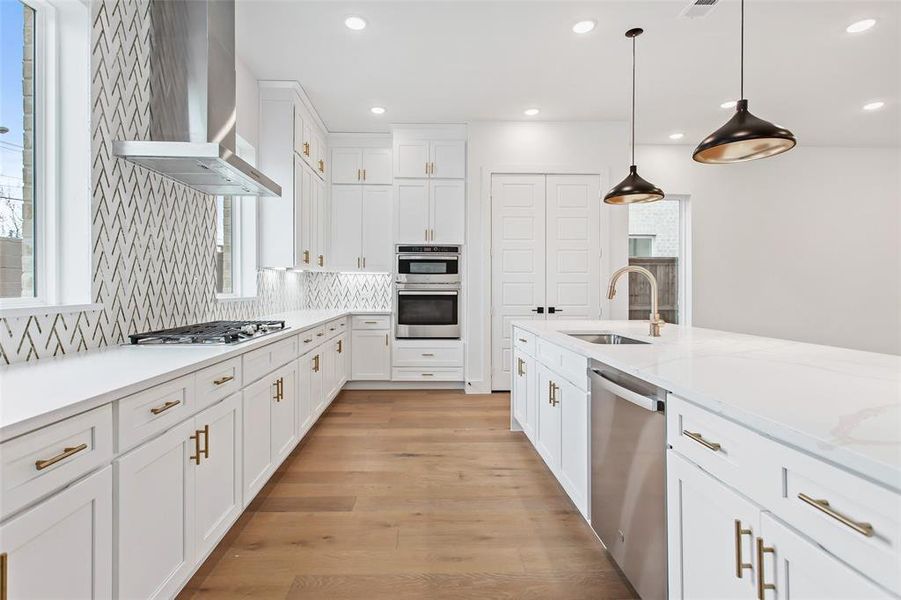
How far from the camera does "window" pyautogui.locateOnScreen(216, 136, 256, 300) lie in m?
3.45

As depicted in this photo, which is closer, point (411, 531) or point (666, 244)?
point (411, 531)

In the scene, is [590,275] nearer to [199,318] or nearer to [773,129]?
[773,129]

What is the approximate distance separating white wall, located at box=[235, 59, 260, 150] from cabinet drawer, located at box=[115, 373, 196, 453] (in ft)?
8.69

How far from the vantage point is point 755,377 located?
3.90ft

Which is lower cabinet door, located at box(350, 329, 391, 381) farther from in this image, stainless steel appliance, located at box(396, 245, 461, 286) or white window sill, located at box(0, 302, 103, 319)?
white window sill, located at box(0, 302, 103, 319)

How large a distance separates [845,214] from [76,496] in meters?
7.68

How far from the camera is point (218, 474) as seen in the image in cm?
172

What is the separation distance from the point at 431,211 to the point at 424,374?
73.5 inches

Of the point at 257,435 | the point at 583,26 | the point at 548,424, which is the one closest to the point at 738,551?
the point at 548,424

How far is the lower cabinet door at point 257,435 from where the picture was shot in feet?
6.52

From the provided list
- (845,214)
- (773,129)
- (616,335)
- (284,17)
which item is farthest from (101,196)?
(845,214)

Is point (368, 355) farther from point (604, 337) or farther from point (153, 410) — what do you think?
point (153, 410)

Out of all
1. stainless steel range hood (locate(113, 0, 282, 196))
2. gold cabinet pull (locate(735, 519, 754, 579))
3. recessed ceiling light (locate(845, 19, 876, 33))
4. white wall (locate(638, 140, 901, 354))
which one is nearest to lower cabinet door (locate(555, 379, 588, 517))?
gold cabinet pull (locate(735, 519, 754, 579))

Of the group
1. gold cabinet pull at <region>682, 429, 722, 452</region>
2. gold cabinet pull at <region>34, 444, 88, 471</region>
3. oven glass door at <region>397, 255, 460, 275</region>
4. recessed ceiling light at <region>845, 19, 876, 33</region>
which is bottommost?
gold cabinet pull at <region>682, 429, 722, 452</region>
